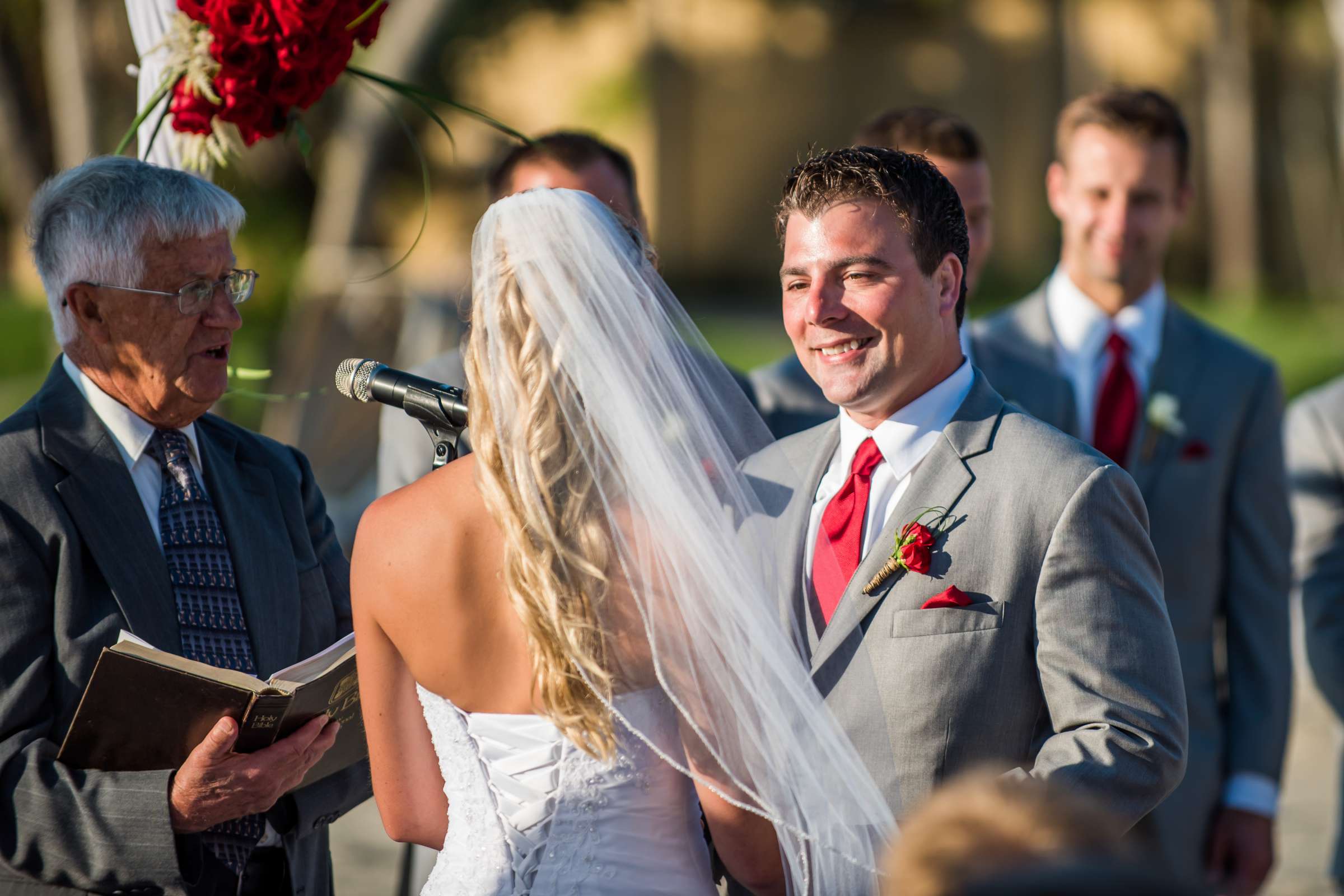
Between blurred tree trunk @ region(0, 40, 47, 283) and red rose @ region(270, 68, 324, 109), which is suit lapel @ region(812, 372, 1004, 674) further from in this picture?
blurred tree trunk @ region(0, 40, 47, 283)

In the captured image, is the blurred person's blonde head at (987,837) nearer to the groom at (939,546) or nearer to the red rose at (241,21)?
the groom at (939,546)

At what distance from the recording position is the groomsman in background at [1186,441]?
386cm

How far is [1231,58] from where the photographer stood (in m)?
21.5

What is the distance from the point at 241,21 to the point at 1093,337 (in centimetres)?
246

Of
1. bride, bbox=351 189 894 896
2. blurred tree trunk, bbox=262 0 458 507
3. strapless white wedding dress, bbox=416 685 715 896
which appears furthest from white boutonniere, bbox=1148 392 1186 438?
blurred tree trunk, bbox=262 0 458 507

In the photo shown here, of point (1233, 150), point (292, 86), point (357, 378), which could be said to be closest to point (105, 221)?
point (292, 86)

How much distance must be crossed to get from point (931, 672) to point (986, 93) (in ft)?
80.9

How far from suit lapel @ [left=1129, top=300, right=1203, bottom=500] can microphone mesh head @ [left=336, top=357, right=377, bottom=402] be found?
214 cm

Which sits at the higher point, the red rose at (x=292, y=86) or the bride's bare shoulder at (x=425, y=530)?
the red rose at (x=292, y=86)

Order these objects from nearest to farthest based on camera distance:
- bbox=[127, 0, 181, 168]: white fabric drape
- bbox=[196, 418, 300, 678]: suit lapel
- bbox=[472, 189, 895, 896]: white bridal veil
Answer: bbox=[472, 189, 895, 896]: white bridal veil
bbox=[196, 418, 300, 678]: suit lapel
bbox=[127, 0, 181, 168]: white fabric drape

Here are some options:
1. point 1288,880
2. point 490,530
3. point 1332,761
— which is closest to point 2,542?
point 490,530

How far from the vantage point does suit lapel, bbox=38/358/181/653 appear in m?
2.85

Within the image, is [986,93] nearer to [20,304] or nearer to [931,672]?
[20,304]

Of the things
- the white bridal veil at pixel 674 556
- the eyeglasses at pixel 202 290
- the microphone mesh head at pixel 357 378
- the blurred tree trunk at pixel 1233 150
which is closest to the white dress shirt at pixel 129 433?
the eyeglasses at pixel 202 290
